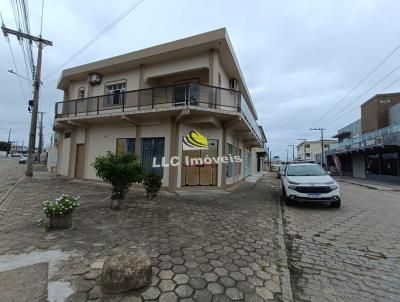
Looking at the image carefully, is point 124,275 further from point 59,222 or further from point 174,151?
point 174,151

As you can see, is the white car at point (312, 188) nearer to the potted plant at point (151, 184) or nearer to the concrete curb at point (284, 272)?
the concrete curb at point (284, 272)

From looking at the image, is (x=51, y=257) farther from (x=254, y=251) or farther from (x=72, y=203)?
(x=254, y=251)

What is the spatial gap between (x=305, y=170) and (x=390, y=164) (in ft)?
59.2

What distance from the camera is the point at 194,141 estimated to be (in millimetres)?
11250

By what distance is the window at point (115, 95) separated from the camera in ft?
41.7

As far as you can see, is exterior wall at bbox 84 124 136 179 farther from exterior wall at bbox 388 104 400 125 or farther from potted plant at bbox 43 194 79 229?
exterior wall at bbox 388 104 400 125

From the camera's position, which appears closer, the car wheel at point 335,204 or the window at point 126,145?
the car wheel at point 335,204

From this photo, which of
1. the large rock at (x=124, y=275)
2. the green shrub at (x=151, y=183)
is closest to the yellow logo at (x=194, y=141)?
the green shrub at (x=151, y=183)

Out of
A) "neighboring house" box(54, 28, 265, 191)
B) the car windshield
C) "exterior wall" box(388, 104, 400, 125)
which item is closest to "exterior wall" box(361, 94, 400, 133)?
"exterior wall" box(388, 104, 400, 125)

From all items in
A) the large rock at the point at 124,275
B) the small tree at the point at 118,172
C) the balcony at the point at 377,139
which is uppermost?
the balcony at the point at 377,139

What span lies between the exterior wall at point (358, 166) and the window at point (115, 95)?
28066 mm

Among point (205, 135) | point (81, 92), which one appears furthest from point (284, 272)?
point (81, 92)

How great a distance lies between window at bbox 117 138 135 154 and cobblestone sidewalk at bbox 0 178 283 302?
524 centimetres

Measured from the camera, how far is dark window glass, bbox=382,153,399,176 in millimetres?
20469
